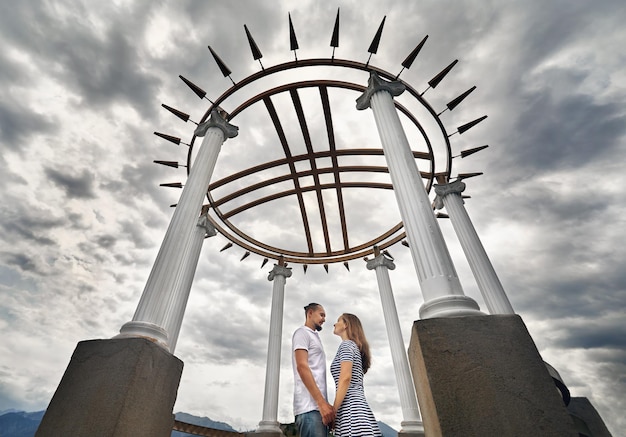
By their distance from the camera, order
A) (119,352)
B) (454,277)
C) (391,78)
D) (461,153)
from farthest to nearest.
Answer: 1. (461,153)
2. (391,78)
3. (454,277)
4. (119,352)

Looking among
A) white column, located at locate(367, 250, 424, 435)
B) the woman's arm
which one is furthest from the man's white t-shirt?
white column, located at locate(367, 250, 424, 435)

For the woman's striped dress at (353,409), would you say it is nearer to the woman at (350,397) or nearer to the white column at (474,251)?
the woman at (350,397)

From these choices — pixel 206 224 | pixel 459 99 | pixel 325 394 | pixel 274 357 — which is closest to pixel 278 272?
pixel 274 357

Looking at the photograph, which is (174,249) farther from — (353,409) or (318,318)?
(353,409)

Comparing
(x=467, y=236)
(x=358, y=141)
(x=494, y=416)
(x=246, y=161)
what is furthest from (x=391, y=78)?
(x=494, y=416)

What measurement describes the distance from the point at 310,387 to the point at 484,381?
220cm

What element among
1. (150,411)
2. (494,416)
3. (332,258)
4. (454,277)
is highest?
(332,258)

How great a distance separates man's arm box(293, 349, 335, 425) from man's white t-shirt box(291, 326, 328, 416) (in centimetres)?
12

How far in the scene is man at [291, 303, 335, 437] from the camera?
331 centimetres

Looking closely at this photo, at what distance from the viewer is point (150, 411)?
4.34 m

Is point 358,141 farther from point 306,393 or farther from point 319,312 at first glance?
point 306,393

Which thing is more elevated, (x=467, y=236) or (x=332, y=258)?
(x=332, y=258)

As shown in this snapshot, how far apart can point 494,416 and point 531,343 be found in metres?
1.12

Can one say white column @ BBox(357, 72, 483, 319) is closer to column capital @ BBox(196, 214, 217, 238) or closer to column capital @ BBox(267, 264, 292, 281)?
column capital @ BBox(196, 214, 217, 238)
